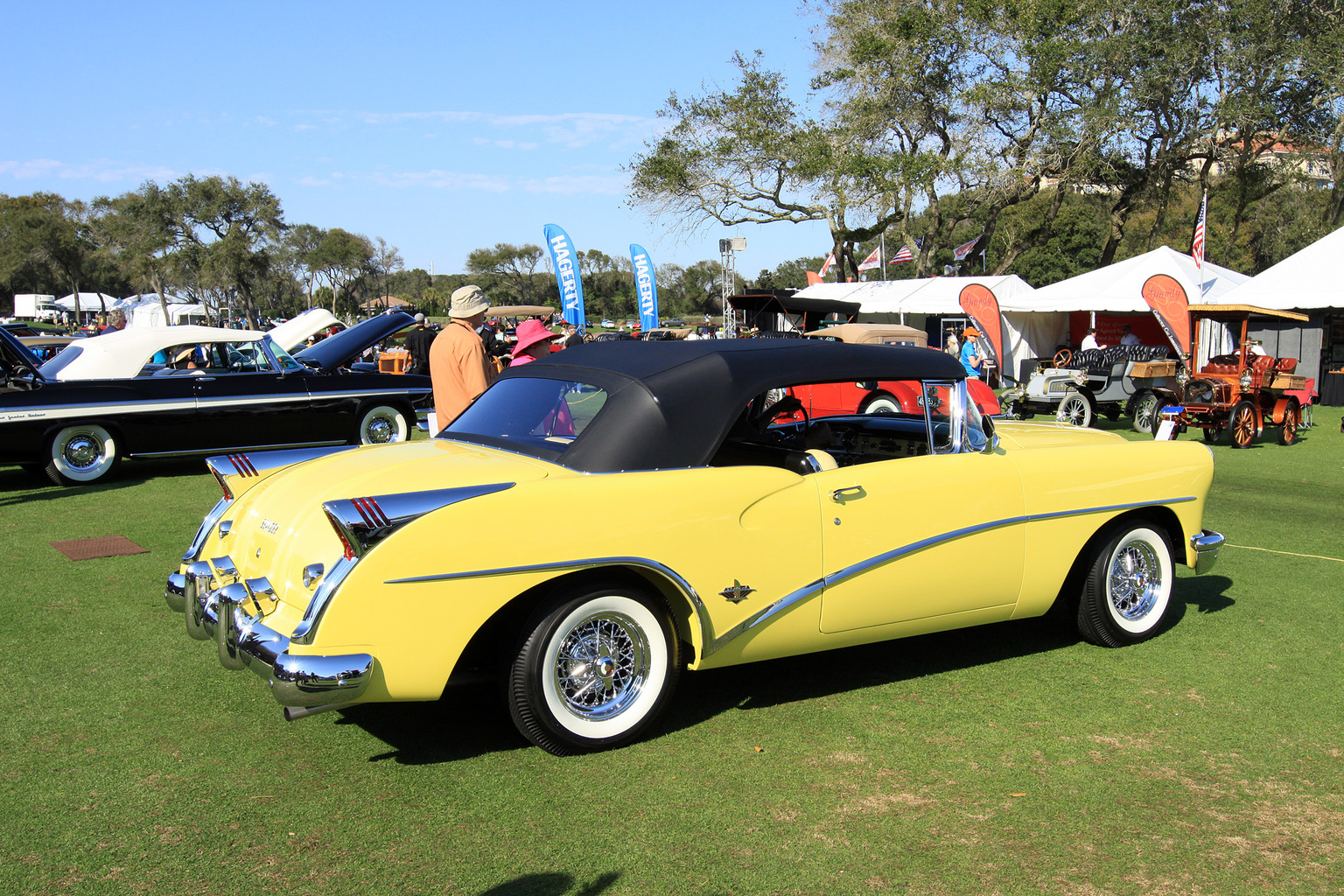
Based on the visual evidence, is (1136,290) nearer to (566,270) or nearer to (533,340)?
(566,270)

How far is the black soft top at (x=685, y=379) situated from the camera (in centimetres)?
365

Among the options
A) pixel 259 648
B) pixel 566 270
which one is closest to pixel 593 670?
pixel 259 648

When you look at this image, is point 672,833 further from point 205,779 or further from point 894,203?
point 894,203

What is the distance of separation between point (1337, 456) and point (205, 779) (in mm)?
14659

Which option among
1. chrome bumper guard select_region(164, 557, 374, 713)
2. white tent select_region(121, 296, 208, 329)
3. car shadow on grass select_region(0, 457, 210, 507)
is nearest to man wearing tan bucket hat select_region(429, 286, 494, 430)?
chrome bumper guard select_region(164, 557, 374, 713)

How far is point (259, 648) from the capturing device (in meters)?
3.18

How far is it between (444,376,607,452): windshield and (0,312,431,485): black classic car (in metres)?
5.88

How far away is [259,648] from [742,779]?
5.65ft

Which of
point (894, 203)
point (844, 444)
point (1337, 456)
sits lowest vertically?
point (1337, 456)

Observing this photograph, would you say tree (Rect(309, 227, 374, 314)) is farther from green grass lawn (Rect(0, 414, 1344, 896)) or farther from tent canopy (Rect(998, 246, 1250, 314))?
green grass lawn (Rect(0, 414, 1344, 896))

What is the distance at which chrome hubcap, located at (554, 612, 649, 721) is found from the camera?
3.45 m

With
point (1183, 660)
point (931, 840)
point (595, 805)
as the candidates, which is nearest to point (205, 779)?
point (595, 805)

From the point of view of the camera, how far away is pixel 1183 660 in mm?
4684

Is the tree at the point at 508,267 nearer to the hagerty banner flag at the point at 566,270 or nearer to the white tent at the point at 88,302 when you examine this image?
the white tent at the point at 88,302
